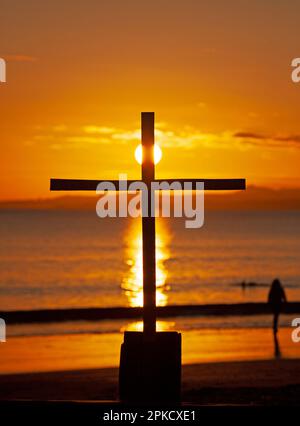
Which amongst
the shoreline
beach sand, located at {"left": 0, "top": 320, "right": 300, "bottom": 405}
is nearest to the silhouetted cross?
beach sand, located at {"left": 0, "top": 320, "right": 300, "bottom": 405}

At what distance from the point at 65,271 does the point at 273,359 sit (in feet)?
182

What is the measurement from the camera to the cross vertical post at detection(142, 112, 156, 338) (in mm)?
6715

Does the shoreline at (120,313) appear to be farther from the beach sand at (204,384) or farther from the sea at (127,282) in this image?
the beach sand at (204,384)

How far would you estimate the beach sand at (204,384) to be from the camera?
12477 mm

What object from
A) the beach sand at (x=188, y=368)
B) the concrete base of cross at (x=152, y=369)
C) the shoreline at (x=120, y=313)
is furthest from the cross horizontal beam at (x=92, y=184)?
the shoreline at (x=120, y=313)

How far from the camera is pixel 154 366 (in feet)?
20.8

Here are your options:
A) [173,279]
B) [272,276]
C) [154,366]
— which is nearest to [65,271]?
[173,279]

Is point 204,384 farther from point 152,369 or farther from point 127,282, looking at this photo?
point 127,282

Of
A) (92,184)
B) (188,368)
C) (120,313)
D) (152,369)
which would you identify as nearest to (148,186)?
(92,184)

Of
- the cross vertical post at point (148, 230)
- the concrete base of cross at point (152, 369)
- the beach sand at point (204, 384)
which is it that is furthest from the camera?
the beach sand at point (204, 384)

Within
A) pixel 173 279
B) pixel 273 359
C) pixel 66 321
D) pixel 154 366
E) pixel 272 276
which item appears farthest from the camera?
pixel 272 276

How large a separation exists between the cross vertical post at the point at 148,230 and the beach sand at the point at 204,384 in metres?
4.87
